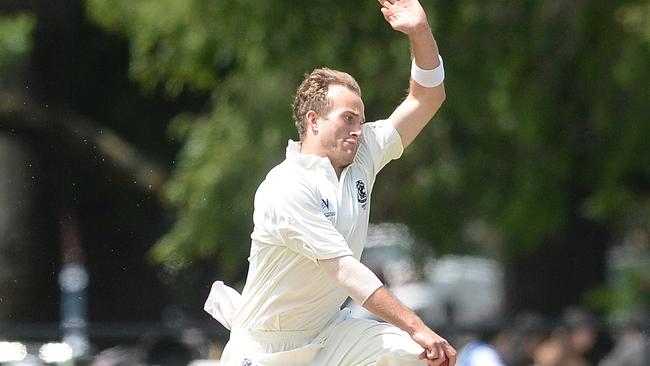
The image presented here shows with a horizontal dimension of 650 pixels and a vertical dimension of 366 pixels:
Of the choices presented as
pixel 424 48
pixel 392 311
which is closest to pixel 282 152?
pixel 424 48

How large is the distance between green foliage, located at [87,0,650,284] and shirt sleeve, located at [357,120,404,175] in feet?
27.3

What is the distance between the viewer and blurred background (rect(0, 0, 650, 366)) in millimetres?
16047

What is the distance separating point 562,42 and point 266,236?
1011cm

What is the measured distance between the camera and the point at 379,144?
7.18 meters

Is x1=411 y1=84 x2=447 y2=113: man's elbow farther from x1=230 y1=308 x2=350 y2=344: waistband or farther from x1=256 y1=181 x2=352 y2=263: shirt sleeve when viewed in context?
x1=230 y1=308 x2=350 y2=344: waistband

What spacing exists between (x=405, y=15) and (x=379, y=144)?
585 millimetres

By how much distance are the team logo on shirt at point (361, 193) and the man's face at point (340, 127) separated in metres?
0.11

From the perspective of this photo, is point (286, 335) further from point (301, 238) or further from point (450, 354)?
point (450, 354)

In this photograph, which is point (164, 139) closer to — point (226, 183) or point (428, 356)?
point (226, 183)

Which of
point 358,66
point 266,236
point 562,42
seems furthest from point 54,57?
point 266,236

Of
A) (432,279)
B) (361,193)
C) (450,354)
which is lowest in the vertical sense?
(450,354)

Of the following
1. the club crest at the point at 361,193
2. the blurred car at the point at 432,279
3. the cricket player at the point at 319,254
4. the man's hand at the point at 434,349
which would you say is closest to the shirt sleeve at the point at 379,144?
the cricket player at the point at 319,254

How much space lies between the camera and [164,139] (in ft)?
65.8

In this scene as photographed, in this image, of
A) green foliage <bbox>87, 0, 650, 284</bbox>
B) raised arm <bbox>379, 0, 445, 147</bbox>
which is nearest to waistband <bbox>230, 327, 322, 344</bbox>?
raised arm <bbox>379, 0, 445, 147</bbox>
